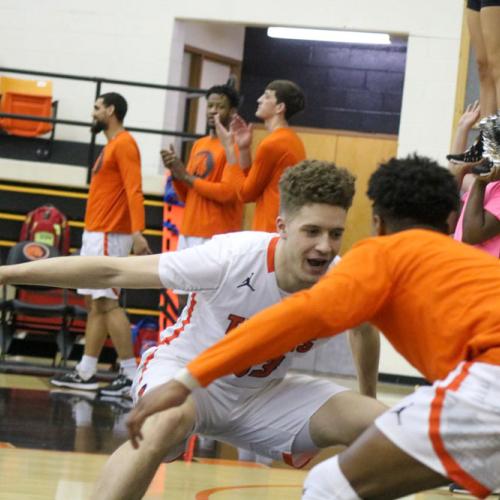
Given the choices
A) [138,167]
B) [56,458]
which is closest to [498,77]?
[56,458]

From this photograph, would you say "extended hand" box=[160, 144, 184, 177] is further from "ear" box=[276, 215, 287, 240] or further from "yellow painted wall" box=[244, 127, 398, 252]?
"ear" box=[276, 215, 287, 240]

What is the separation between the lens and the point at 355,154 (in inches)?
462

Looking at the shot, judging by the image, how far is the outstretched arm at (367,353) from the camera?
12.5 ft

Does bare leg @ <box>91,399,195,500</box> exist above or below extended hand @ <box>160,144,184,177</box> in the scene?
below

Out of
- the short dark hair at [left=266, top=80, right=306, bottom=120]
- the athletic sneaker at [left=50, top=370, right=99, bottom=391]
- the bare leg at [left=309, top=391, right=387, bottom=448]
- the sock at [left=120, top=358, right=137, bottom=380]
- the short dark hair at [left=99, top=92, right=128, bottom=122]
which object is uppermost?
the short dark hair at [left=266, top=80, right=306, bottom=120]

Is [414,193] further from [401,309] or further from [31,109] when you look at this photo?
[31,109]

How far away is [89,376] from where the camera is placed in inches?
311

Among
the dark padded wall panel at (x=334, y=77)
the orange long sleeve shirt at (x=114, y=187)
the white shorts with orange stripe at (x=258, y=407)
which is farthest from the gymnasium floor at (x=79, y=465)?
the dark padded wall panel at (x=334, y=77)

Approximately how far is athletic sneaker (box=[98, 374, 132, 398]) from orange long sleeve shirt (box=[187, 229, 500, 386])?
198 inches

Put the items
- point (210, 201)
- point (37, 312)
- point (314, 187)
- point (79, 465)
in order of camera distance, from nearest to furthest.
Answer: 1. point (314, 187)
2. point (79, 465)
3. point (210, 201)
4. point (37, 312)

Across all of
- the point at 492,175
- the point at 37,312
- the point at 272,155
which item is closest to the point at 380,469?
the point at 492,175

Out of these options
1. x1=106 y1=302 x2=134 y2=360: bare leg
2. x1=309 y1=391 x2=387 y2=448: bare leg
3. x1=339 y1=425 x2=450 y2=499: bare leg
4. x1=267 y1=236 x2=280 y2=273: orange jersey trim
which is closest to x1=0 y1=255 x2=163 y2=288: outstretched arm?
x1=267 y1=236 x2=280 y2=273: orange jersey trim

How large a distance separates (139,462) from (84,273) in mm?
598

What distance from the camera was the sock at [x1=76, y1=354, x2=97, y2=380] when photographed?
7816 millimetres
